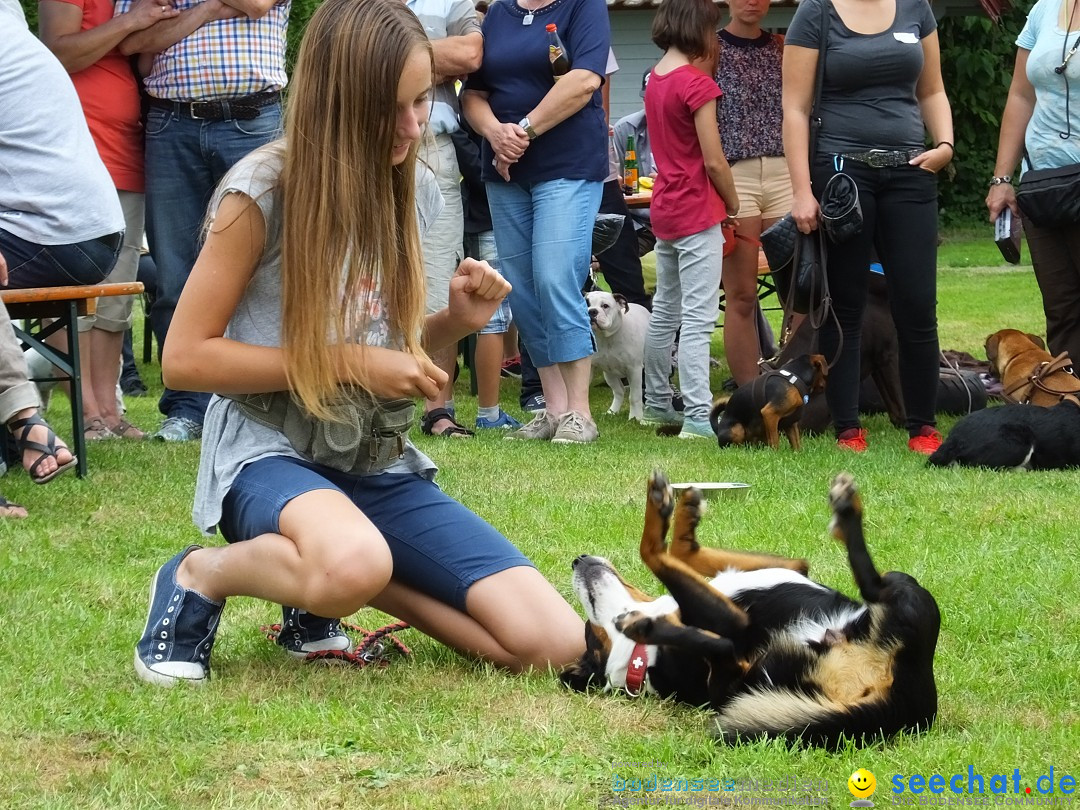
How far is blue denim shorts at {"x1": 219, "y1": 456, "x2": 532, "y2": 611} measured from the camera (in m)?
3.03

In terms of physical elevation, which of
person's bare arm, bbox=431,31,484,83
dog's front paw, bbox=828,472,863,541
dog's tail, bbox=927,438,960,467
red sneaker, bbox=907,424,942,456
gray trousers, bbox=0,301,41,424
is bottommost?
red sneaker, bbox=907,424,942,456

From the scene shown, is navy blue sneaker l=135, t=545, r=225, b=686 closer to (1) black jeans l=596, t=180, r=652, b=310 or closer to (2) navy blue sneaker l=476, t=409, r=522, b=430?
(2) navy blue sneaker l=476, t=409, r=522, b=430

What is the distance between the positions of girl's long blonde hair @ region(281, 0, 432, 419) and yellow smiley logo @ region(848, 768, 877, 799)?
127 cm

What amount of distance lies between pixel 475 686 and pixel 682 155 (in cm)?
408

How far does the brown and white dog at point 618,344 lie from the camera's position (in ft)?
24.4

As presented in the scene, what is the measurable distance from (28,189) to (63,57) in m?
1.09

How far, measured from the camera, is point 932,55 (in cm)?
570

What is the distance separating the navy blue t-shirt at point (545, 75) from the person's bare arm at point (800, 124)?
0.86m

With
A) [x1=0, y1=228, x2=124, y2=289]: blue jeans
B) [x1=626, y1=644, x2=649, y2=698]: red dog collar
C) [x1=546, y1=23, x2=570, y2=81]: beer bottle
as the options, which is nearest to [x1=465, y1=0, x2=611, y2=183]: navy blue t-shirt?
[x1=546, y1=23, x2=570, y2=81]: beer bottle

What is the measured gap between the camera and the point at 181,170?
228 inches

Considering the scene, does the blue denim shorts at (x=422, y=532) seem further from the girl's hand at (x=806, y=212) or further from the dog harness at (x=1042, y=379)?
the dog harness at (x=1042, y=379)

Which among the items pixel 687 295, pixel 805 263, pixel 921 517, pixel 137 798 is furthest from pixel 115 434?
pixel 137 798

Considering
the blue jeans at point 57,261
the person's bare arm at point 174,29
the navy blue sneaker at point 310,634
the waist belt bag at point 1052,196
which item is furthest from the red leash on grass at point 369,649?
the waist belt bag at point 1052,196

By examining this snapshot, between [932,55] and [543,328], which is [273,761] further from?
[932,55]
